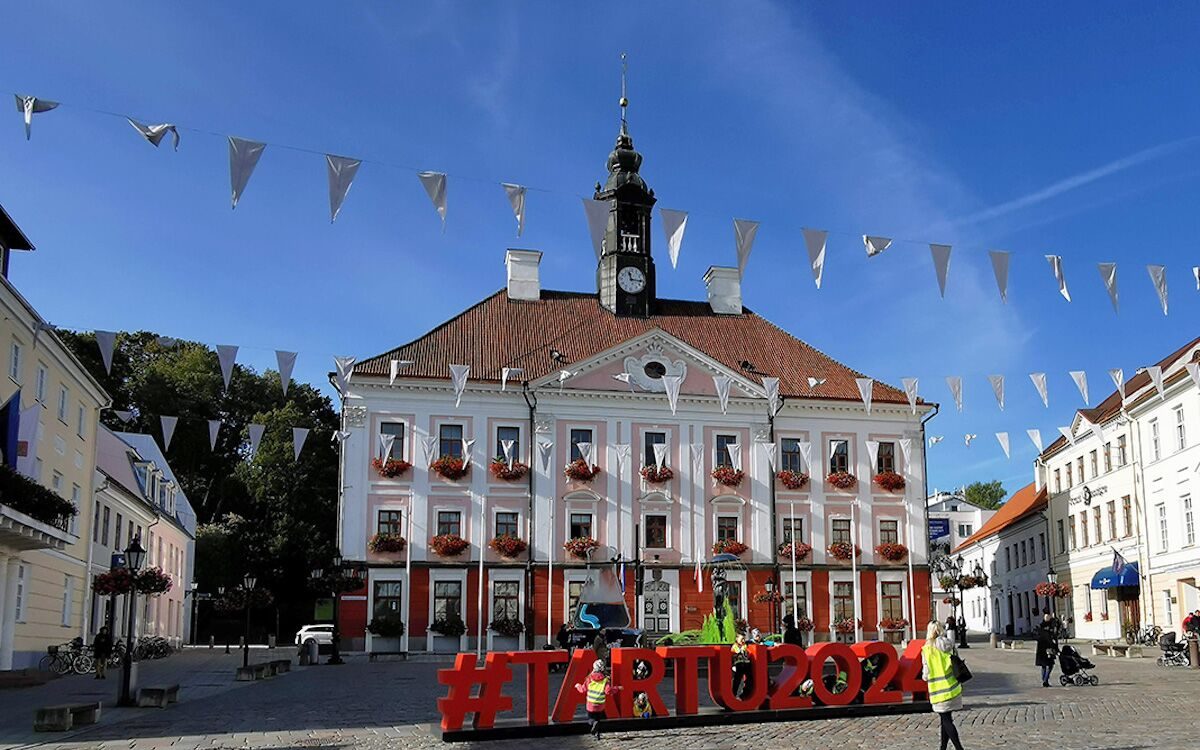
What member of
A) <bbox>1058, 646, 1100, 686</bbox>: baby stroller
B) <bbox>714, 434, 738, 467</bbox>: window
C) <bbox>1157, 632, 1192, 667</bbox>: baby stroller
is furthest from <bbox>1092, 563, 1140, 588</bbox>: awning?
<bbox>1058, 646, 1100, 686</bbox>: baby stroller

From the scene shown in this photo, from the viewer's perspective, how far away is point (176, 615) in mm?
54031

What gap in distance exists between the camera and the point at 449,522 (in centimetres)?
4403

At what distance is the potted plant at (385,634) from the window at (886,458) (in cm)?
1993

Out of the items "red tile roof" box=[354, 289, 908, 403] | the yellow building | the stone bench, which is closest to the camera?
the stone bench

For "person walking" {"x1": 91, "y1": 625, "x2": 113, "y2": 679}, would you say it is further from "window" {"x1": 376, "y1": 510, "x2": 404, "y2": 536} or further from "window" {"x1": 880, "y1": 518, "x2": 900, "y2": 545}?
"window" {"x1": 880, "y1": 518, "x2": 900, "y2": 545}

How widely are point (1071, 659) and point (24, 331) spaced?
2570 centimetres

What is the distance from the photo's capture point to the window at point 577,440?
149 ft

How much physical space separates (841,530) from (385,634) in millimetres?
18161

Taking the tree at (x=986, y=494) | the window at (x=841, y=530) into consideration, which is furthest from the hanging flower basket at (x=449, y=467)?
the tree at (x=986, y=494)

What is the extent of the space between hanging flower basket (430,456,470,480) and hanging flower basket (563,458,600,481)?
3.90 m

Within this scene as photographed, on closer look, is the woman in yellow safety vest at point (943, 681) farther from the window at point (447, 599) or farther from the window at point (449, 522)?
the window at point (449, 522)

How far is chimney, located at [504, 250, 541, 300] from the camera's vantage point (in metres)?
50.6

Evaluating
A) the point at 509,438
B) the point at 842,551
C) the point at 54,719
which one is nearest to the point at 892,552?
the point at 842,551

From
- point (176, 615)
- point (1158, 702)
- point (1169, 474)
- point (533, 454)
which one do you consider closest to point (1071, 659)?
point (1158, 702)
